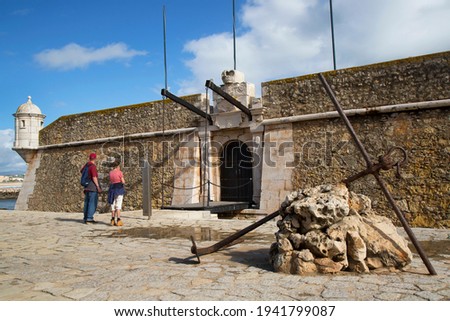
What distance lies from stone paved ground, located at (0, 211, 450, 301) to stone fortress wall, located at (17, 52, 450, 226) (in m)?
2.18

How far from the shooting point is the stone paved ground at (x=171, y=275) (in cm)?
291

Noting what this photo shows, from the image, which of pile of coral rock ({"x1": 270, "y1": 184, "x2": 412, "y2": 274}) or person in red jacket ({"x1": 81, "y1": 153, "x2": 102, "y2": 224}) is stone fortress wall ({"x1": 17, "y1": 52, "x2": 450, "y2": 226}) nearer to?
person in red jacket ({"x1": 81, "y1": 153, "x2": 102, "y2": 224})

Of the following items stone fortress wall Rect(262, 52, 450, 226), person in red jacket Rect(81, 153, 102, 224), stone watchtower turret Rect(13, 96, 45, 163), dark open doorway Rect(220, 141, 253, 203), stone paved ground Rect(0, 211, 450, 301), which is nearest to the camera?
stone paved ground Rect(0, 211, 450, 301)

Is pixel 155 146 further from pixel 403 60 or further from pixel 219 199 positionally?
pixel 403 60

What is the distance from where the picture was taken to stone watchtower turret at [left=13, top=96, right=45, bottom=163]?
46.1 ft

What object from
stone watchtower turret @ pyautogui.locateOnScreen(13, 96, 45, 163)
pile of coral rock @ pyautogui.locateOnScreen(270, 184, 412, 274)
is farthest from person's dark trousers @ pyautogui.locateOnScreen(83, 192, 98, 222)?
stone watchtower turret @ pyautogui.locateOnScreen(13, 96, 45, 163)

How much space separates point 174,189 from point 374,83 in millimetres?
6017

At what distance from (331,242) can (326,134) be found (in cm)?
592

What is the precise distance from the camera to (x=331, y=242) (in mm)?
3441

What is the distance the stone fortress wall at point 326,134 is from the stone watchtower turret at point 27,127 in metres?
2.85

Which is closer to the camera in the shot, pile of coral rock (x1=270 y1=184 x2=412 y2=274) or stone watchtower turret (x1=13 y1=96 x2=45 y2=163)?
pile of coral rock (x1=270 y1=184 x2=412 y2=274)

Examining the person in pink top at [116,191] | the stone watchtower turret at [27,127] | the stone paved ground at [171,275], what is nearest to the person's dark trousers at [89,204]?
the person in pink top at [116,191]

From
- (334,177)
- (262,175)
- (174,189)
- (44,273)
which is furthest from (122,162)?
(44,273)

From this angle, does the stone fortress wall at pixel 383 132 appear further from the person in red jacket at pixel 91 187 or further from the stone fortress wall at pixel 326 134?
the person in red jacket at pixel 91 187
